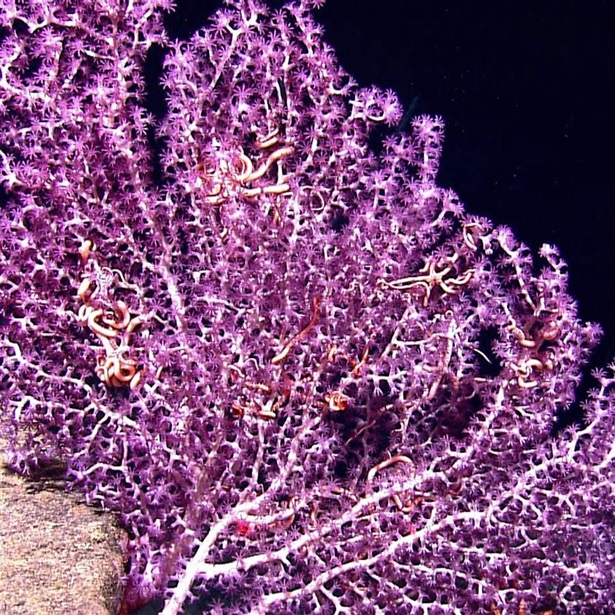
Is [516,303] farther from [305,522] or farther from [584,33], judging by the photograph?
[584,33]

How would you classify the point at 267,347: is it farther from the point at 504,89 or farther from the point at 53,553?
the point at 504,89

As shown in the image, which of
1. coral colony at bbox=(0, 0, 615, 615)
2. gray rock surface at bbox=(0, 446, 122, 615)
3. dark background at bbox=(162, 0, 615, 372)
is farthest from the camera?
dark background at bbox=(162, 0, 615, 372)

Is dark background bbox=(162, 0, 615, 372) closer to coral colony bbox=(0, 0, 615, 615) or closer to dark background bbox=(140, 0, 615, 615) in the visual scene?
dark background bbox=(140, 0, 615, 615)

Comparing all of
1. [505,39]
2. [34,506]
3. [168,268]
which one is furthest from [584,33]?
[34,506]

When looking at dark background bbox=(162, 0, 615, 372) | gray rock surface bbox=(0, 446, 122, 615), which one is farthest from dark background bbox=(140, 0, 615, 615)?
gray rock surface bbox=(0, 446, 122, 615)

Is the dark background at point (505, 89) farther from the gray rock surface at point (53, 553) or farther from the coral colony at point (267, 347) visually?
the gray rock surface at point (53, 553)

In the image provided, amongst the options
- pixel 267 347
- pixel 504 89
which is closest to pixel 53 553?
pixel 267 347
